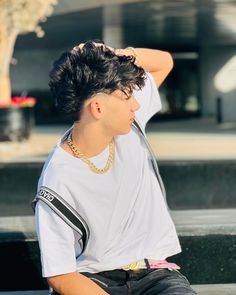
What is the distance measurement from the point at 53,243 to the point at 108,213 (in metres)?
0.26

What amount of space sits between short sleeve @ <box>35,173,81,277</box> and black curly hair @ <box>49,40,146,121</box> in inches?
14.4

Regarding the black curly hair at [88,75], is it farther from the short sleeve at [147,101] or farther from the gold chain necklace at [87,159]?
the short sleeve at [147,101]

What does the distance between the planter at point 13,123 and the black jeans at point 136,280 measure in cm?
1445

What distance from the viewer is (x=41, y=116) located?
2972cm

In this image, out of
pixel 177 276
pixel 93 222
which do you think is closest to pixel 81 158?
pixel 93 222

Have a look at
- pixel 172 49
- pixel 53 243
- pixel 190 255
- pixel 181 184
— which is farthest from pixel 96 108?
pixel 172 49

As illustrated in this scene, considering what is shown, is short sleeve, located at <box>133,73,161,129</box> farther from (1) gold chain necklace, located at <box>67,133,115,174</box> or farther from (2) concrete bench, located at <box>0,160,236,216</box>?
(2) concrete bench, located at <box>0,160,236,216</box>

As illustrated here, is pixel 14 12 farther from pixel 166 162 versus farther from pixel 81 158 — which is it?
pixel 81 158

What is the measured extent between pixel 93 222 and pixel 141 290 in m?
0.31

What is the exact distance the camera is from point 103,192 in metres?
2.56

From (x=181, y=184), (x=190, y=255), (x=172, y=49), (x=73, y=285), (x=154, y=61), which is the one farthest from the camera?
(x=172, y=49)

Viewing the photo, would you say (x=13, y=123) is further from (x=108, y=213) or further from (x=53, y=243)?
(x=53, y=243)

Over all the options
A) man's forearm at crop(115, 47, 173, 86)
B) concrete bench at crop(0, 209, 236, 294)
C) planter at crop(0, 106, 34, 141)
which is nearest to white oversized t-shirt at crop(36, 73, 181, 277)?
man's forearm at crop(115, 47, 173, 86)

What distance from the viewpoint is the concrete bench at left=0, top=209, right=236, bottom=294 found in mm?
3617
